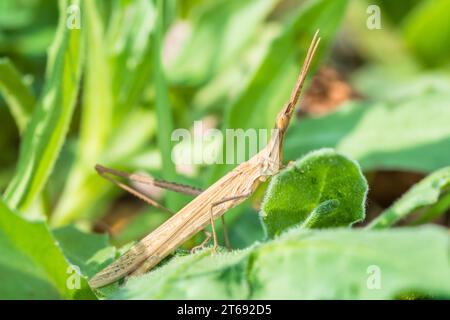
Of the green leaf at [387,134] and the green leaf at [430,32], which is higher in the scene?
the green leaf at [430,32]

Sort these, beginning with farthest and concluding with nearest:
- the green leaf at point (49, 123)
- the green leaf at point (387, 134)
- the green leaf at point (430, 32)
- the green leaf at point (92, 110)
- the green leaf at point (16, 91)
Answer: the green leaf at point (430, 32)
the green leaf at point (387, 134)
the green leaf at point (92, 110)
the green leaf at point (16, 91)
the green leaf at point (49, 123)

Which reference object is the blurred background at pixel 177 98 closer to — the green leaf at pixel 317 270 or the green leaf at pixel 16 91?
the green leaf at pixel 16 91

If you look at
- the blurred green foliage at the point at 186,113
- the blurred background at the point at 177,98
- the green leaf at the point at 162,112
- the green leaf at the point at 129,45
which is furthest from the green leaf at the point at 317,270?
the green leaf at the point at 129,45

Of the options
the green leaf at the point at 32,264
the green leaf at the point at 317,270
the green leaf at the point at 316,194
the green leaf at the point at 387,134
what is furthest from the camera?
the green leaf at the point at 387,134

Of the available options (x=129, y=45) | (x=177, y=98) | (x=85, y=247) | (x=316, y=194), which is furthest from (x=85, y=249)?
(x=177, y=98)

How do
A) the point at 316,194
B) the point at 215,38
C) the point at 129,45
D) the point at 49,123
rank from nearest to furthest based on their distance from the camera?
1. the point at 316,194
2. the point at 49,123
3. the point at 129,45
4. the point at 215,38

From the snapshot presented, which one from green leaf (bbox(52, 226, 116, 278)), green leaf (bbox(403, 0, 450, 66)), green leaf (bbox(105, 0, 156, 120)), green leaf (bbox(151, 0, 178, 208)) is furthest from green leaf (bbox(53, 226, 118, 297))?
green leaf (bbox(403, 0, 450, 66))

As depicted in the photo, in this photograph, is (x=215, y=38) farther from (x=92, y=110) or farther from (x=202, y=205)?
(x=202, y=205)
